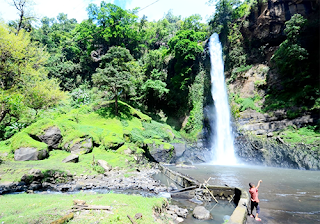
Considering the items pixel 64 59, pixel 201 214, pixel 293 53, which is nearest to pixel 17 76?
pixel 201 214

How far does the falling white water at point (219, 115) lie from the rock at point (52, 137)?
52.9ft

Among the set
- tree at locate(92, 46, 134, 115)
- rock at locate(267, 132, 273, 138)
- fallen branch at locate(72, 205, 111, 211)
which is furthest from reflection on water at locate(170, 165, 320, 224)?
tree at locate(92, 46, 134, 115)

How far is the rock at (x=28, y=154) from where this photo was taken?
39.5 ft

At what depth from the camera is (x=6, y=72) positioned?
7938mm

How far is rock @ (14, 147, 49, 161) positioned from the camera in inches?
474

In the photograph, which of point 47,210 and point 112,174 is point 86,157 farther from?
point 47,210

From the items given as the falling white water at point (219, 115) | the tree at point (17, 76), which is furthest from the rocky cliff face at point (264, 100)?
the tree at point (17, 76)

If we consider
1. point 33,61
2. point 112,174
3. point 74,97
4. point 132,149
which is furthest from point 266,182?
point 74,97

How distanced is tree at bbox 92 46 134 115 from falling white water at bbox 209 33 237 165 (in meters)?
12.5

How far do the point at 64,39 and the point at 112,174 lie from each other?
130 feet

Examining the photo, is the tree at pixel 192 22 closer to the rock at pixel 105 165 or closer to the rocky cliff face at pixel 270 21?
the rocky cliff face at pixel 270 21

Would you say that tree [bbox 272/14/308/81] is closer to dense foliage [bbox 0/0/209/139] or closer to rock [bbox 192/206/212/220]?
dense foliage [bbox 0/0/209/139]

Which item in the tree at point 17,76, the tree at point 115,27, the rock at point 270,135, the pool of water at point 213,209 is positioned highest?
the tree at point 115,27

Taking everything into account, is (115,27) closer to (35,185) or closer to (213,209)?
(35,185)
